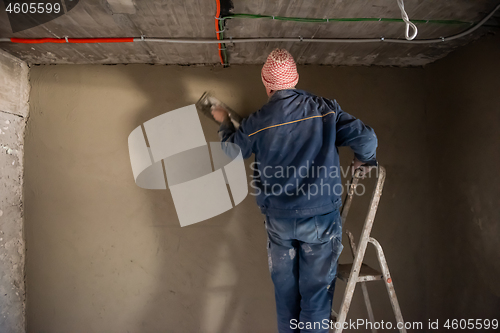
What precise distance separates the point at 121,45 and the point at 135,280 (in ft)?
4.75

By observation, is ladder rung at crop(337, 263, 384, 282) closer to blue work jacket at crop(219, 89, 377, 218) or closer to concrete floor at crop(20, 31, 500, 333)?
blue work jacket at crop(219, 89, 377, 218)

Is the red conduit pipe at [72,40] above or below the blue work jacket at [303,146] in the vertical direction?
above

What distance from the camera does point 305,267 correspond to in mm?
1180

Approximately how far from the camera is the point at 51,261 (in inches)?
68.0

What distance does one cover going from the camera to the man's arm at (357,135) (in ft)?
3.75

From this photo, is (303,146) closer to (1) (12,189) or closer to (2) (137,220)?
(2) (137,220)

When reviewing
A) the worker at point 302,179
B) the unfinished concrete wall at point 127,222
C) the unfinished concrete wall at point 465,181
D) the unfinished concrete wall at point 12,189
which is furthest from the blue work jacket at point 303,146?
the unfinished concrete wall at point 12,189

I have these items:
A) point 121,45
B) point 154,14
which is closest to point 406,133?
point 154,14

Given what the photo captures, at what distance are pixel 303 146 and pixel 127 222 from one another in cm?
127

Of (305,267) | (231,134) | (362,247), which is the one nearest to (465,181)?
(362,247)

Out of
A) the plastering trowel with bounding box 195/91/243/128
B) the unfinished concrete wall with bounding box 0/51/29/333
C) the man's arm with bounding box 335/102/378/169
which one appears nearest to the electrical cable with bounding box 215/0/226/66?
the plastering trowel with bounding box 195/91/243/128

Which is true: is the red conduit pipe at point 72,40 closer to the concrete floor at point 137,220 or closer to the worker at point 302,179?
the concrete floor at point 137,220

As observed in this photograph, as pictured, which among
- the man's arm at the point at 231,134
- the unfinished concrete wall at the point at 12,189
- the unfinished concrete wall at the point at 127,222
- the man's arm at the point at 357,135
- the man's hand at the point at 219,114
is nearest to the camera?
the man's arm at the point at 357,135

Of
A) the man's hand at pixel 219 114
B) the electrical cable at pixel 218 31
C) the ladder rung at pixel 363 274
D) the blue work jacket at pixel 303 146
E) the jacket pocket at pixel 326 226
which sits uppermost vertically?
the electrical cable at pixel 218 31
